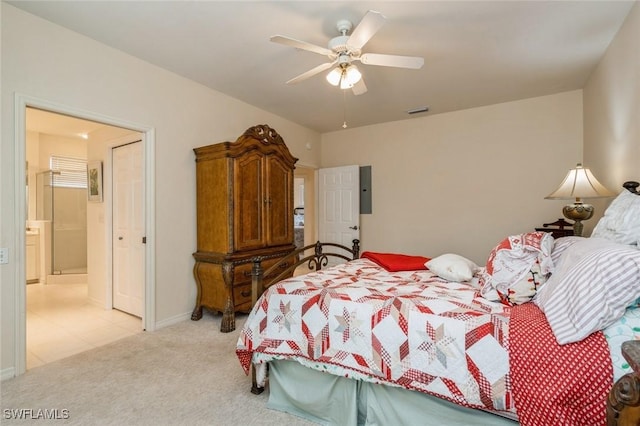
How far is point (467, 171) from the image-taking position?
451 centimetres

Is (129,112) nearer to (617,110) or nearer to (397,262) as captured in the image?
(397,262)

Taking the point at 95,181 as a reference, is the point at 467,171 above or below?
above

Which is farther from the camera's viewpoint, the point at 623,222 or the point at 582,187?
the point at 582,187

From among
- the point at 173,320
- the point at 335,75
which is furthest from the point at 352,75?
the point at 173,320

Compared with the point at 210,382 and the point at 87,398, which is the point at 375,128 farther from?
the point at 87,398

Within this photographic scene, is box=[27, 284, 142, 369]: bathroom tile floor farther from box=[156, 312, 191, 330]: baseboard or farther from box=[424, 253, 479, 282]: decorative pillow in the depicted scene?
box=[424, 253, 479, 282]: decorative pillow

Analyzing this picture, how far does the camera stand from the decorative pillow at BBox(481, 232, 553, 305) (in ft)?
5.44

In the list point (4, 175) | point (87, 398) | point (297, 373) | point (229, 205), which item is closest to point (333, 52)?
point (229, 205)

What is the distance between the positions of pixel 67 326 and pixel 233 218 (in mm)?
2082

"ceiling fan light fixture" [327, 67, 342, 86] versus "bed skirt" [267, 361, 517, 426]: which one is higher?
"ceiling fan light fixture" [327, 67, 342, 86]

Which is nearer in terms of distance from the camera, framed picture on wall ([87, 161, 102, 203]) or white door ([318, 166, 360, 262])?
framed picture on wall ([87, 161, 102, 203])

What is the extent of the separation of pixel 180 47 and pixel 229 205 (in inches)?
59.6

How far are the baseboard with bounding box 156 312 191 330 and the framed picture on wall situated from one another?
1.84 meters

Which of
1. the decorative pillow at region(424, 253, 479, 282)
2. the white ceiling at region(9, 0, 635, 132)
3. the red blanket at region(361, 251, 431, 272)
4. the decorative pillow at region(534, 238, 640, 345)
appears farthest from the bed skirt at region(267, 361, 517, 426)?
the white ceiling at region(9, 0, 635, 132)
